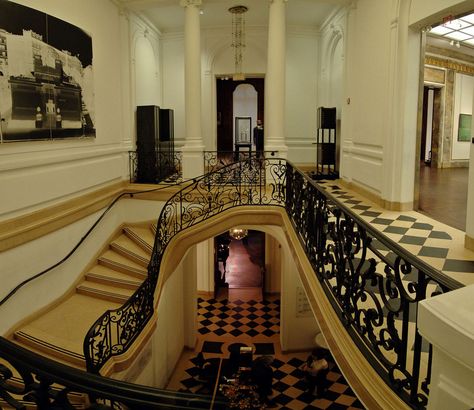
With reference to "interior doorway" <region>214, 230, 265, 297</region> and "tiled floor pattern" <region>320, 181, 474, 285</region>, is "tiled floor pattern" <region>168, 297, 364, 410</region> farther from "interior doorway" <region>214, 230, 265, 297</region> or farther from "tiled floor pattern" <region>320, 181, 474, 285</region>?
"tiled floor pattern" <region>320, 181, 474, 285</region>

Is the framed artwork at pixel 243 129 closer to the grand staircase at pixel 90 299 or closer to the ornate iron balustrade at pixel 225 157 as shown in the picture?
the ornate iron balustrade at pixel 225 157

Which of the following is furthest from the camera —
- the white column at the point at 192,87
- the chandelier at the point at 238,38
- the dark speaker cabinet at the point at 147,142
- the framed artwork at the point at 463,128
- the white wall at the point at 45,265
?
the framed artwork at the point at 463,128

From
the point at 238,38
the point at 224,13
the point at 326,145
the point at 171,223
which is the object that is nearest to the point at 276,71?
the point at 326,145

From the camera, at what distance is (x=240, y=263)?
19516 mm

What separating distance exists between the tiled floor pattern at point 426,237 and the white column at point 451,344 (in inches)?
117

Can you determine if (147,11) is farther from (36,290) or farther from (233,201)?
(36,290)

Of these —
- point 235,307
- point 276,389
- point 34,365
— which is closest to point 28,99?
point 34,365

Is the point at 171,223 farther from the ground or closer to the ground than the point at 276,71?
closer to the ground

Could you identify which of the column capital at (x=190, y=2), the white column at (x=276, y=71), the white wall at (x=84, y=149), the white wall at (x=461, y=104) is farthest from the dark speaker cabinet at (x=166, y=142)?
the white wall at (x=461, y=104)

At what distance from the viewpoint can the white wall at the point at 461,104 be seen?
49.9ft

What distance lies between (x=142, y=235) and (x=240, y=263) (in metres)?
9.73

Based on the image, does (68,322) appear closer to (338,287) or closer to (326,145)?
(338,287)

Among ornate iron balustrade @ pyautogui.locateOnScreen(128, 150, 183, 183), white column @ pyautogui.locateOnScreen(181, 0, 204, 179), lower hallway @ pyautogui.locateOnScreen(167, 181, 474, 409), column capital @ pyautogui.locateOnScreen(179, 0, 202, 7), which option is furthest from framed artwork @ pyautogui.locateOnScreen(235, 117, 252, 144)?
column capital @ pyautogui.locateOnScreen(179, 0, 202, 7)

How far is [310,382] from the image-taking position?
34.1 feet
